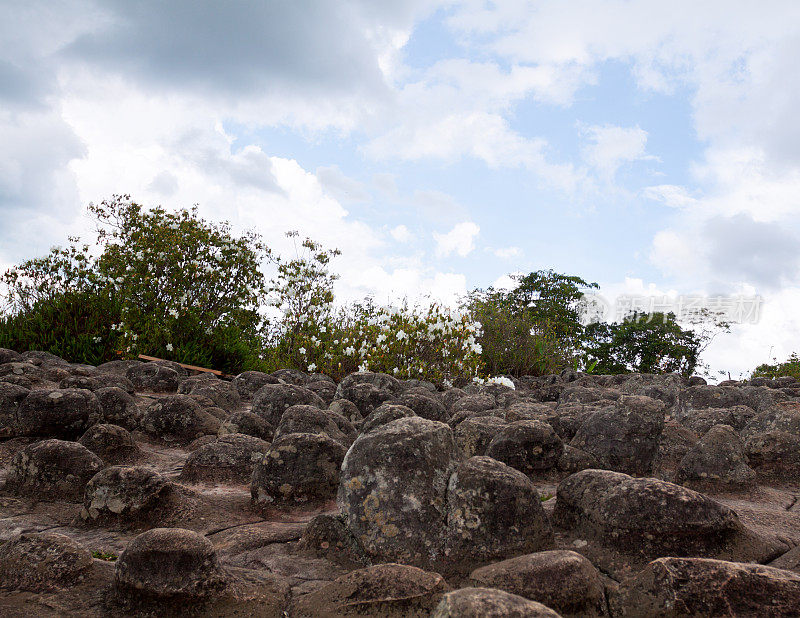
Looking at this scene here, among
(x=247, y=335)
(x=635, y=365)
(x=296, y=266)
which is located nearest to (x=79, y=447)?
(x=296, y=266)

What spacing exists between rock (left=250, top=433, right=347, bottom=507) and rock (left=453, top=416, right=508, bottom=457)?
730mm

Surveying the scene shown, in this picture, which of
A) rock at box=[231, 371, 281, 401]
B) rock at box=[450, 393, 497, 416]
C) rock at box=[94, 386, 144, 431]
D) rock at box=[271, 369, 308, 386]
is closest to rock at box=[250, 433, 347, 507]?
rock at box=[94, 386, 144, 431]

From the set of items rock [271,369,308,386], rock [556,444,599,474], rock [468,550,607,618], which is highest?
rock [271,369,308,386]

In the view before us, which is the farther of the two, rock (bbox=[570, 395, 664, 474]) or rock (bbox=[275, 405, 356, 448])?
rock (bbox=[275, 405, 356, 448])

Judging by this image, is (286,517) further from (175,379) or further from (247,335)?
(247,335)

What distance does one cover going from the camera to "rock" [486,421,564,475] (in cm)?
294

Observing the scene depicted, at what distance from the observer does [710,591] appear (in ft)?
5.37

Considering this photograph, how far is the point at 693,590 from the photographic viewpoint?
165 centimetres

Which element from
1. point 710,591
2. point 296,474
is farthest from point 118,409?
point 710,591

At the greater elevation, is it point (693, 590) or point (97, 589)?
point (693, 590)

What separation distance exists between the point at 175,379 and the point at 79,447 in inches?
128

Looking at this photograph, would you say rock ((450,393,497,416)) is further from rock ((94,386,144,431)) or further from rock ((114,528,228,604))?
rock ((114,528,228,604))

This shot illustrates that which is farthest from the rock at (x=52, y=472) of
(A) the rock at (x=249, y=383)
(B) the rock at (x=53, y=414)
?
(A) the rock at (x=249, y=383)

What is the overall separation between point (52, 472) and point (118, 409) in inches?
46.0
